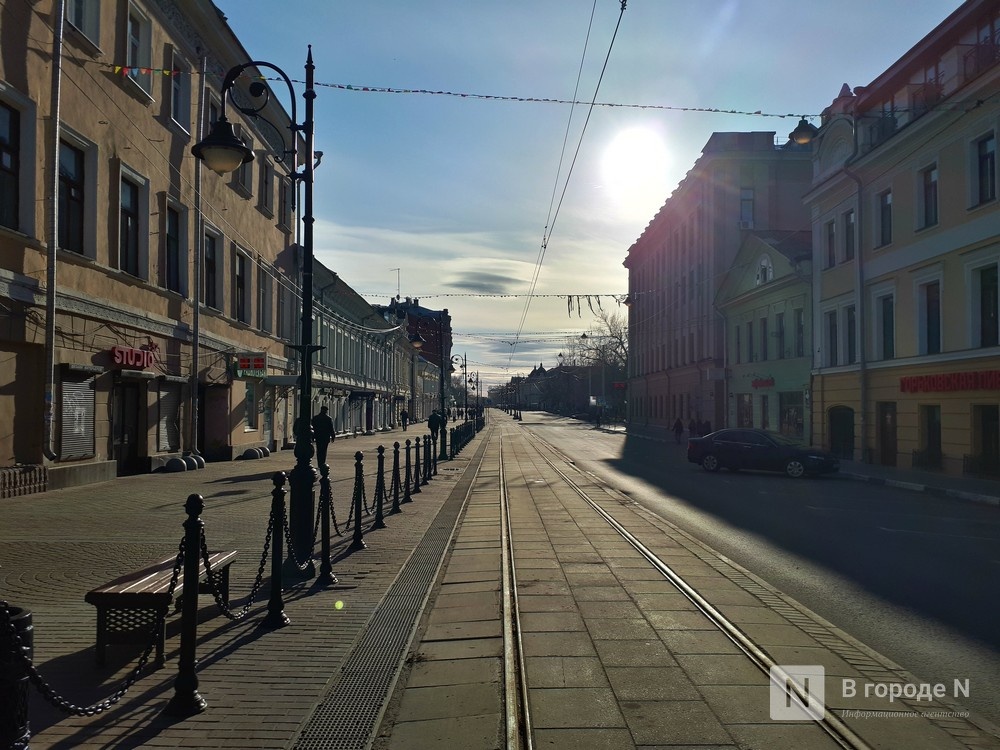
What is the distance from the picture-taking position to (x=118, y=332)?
18031 millimetres

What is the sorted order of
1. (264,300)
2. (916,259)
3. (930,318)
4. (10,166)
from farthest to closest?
(264,300) → (916,259) → (930,318) → (10,166)

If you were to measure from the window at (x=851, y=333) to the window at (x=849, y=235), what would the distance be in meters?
1.93

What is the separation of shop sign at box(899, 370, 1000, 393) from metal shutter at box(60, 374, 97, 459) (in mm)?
21400

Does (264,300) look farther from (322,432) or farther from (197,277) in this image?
(322,432)

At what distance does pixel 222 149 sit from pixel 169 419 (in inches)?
592

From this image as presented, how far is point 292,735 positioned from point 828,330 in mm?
29658

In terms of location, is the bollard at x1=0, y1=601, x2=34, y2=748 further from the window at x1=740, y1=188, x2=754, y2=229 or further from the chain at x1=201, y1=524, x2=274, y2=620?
the window at x1=740, y1=188, x2=754, y2=229

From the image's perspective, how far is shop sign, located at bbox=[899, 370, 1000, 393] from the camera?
66.0 ft

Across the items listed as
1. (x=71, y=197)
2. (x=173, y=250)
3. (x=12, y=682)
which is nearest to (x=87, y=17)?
(x=71, y=197)

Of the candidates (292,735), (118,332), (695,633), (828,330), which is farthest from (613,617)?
(828,330)

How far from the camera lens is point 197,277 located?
2280cm

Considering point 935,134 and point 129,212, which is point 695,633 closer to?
point 129,212

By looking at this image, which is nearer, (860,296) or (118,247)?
(118,247)

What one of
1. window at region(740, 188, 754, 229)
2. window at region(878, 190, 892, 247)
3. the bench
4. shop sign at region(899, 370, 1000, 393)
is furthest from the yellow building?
window at region(740, 188, 754, 229)
